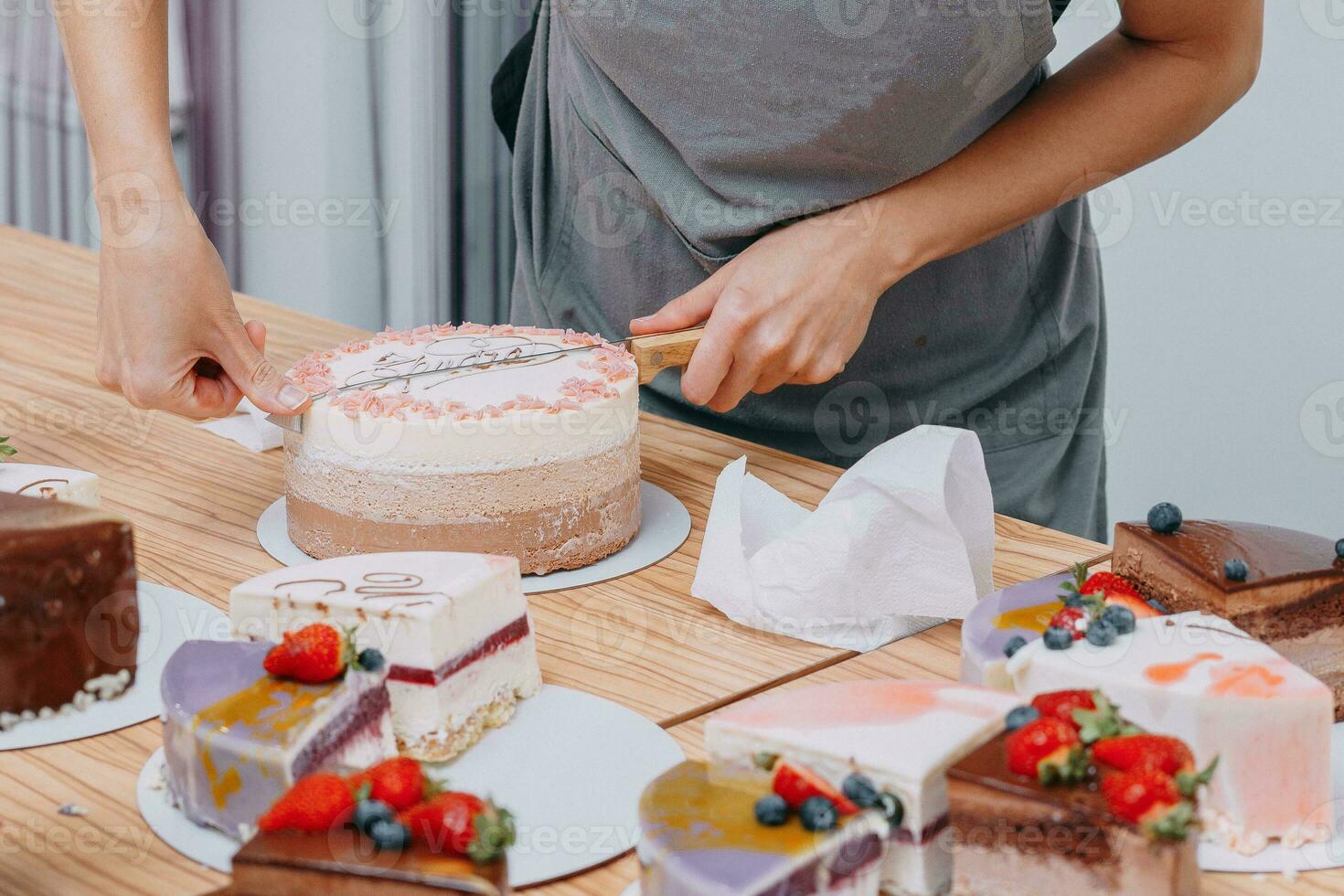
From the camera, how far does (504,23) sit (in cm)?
371

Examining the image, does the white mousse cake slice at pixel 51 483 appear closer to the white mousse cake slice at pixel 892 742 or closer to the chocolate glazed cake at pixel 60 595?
the chocolate glazed cake at pixel 60 595

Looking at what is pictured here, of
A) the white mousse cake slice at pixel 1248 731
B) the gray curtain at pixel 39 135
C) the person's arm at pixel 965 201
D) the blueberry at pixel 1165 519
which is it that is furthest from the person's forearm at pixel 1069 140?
the gray curtain at pixel 39 135

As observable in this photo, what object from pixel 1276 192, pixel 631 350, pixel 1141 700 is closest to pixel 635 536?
pixel 631 350

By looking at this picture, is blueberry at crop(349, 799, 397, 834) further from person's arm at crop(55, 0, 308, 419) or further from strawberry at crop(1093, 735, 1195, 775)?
person's arm at crop(55, 0, 308, 419)

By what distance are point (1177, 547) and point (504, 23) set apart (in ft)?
9.46

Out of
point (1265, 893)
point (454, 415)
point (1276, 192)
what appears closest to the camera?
point (1265, 893)

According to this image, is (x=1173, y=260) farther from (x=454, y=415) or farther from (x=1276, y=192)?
(x=454, y=415)

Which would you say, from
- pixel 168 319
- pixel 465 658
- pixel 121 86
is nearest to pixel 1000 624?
pixel 465 658

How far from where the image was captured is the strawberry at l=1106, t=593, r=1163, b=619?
1.14 m

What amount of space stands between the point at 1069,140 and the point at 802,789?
1.08 meters

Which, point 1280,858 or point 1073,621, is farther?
point 1073,621

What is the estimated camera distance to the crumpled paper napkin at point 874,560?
133 cm

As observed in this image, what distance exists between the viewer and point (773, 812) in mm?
892

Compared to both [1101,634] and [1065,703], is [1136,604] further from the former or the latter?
[1065,703]
